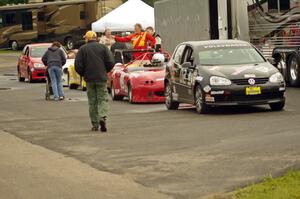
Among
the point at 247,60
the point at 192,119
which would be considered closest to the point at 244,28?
the point at 247,60

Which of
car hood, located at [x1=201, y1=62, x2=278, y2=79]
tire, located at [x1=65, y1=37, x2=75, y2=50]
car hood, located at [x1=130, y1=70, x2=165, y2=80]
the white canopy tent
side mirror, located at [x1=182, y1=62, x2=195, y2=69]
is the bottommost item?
tire, located at [x1=65, y1=37, x2=75, y2=50]

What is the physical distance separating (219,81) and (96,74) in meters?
3.06

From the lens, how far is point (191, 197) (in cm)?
865

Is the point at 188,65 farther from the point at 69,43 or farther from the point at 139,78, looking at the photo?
the point at 69,43

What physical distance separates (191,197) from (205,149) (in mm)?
3556

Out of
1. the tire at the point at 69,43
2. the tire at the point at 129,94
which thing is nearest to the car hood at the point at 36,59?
the tire at the point at 129,94

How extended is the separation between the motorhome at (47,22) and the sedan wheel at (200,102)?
44.2m

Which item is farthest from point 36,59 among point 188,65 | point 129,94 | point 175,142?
point 175,142

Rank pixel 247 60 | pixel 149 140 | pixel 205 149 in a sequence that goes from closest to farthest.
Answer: pixel 205 149
pixel 149 140
pixel 247 60

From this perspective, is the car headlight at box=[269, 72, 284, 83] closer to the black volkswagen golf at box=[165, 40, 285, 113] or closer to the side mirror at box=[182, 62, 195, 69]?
the black volkswagen golf at box=[165, 40, 285, 113]

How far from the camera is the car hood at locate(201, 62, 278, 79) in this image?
58.2ft

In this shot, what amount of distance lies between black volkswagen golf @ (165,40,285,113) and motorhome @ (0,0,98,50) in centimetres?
4316

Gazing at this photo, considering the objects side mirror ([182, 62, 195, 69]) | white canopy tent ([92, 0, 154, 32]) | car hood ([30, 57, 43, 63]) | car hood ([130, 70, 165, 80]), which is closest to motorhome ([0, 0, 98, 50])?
white canopy tent ([92, 0, 154, 32])

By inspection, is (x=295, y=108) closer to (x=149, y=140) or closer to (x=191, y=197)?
(x=149, y=140)
